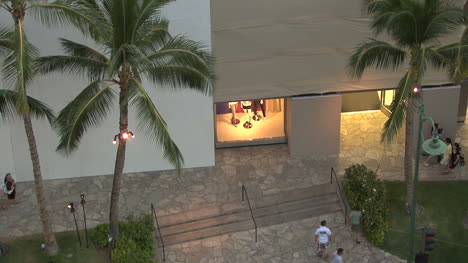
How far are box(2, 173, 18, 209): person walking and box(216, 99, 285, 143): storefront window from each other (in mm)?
7948

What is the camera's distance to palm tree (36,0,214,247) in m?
16.4

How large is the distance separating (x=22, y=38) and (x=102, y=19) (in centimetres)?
196

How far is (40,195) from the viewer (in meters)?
19.2

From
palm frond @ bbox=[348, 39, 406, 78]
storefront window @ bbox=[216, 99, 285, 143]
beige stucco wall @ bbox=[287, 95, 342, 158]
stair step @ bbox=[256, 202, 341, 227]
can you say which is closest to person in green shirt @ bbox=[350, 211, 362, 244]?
stair step @ bbox=[256, 202, 341, 227]

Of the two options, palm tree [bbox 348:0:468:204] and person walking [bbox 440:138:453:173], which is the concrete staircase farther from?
person walking [bbox 440:138:453:173]

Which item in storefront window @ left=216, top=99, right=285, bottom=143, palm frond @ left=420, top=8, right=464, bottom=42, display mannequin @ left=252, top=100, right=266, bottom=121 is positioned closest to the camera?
palm frond @ left=420, top=8, right=464, bottom=42

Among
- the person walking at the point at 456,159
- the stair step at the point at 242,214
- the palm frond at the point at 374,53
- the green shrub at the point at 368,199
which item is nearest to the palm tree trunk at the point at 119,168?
the stair step at the point at 242,214

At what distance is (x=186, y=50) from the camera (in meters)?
17.2

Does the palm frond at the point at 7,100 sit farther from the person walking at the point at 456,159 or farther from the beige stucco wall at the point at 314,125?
the person walking at the point at 456,159

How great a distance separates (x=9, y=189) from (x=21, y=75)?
8.24 meters

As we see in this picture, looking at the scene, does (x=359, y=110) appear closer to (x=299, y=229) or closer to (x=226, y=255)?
(x=299, y=229)

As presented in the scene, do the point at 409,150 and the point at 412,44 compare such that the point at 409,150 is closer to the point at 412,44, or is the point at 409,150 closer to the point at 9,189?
the point at 412,44

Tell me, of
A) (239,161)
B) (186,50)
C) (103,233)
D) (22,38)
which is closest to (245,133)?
(239,161)

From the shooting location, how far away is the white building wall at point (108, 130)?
2267 cm
